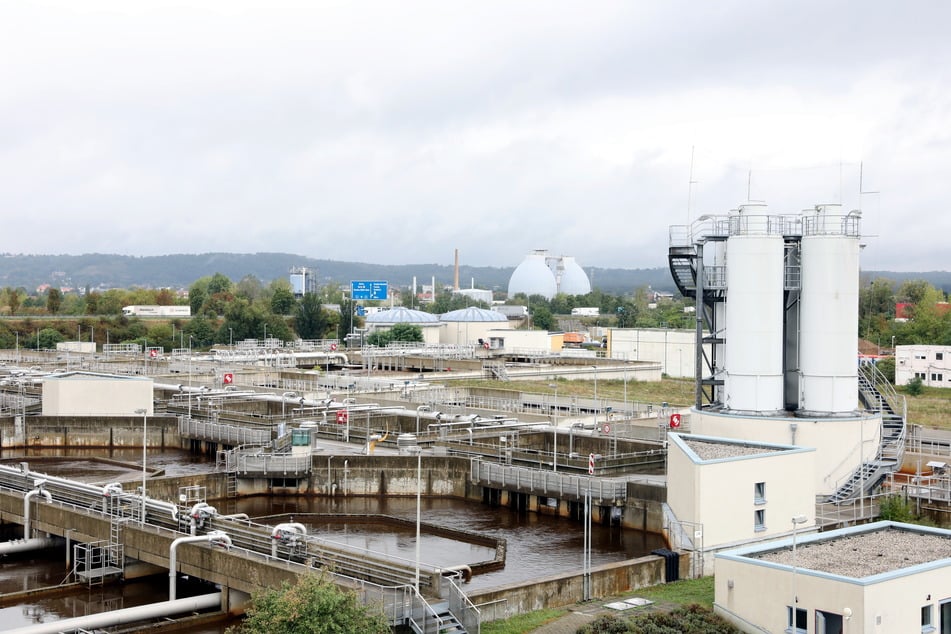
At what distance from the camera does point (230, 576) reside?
32.7 meters

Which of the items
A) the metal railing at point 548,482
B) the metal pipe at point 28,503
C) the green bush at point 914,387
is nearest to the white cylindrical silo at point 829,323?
the metal railing at point 548,482

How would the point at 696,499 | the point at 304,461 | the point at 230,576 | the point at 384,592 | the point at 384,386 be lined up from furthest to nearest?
the point at 384,386 < the point at 304,461 < the point at 696,499 < the point at 230,576 < the point at 384,592

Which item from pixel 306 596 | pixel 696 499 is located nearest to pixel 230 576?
pixel 306 596

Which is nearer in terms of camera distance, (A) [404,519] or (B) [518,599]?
(B) [518,599]

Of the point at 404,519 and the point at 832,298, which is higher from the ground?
the point at 832,298

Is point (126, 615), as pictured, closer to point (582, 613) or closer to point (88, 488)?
point (88, 488)

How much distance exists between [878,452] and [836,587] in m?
22.8

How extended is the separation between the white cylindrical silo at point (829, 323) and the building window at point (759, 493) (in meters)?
10.8

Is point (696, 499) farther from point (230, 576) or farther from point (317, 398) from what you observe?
point (317, 398)

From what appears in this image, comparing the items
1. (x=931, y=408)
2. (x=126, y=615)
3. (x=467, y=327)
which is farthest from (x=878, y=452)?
(x=467, y=327)

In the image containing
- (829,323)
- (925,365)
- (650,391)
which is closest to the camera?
(829,323)

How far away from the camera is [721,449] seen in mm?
40219

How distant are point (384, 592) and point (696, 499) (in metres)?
12.7

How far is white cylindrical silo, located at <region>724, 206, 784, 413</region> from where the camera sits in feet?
157
